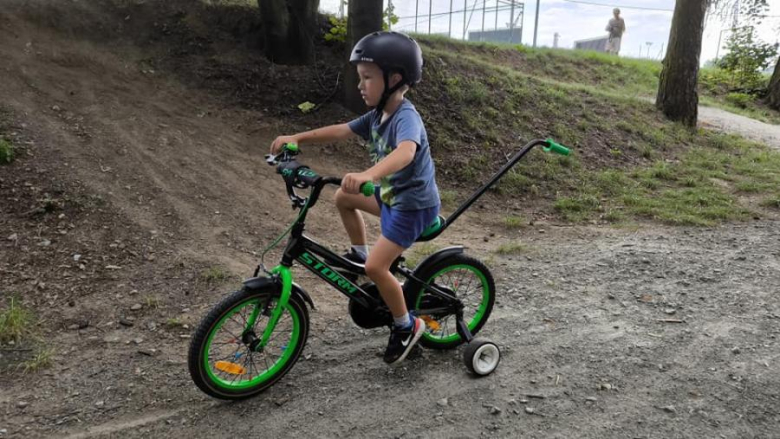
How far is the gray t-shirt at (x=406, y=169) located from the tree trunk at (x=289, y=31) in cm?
614

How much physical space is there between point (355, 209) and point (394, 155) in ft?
2.53

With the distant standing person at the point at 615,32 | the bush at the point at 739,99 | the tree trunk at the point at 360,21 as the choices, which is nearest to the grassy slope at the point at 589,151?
the tree trunk at the point at 360,21

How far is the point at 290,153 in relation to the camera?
3.08 meters

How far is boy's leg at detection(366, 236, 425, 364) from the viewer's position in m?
3.12

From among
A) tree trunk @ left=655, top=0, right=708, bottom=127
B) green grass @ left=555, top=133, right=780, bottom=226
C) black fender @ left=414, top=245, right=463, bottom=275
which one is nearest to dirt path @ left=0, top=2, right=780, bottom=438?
green grass @ left=555, top=133, right=780, bottom=226

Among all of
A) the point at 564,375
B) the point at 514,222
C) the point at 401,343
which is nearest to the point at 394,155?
the point at 401,343

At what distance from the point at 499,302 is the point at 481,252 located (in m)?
1.20

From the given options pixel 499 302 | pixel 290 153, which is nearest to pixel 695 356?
pixel 499 302

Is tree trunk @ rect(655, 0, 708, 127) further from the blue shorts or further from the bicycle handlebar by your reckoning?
the bicycle handlebar

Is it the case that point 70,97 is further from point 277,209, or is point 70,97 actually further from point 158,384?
point 158,384

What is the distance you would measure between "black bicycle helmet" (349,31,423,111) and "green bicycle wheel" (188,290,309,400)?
1393 mm

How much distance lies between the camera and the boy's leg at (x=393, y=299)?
10.2 feet

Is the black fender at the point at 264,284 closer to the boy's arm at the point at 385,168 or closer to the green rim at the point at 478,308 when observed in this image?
the boy's arm at the point at 385,168

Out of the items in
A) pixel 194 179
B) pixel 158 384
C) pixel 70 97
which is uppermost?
pixel 70 97
